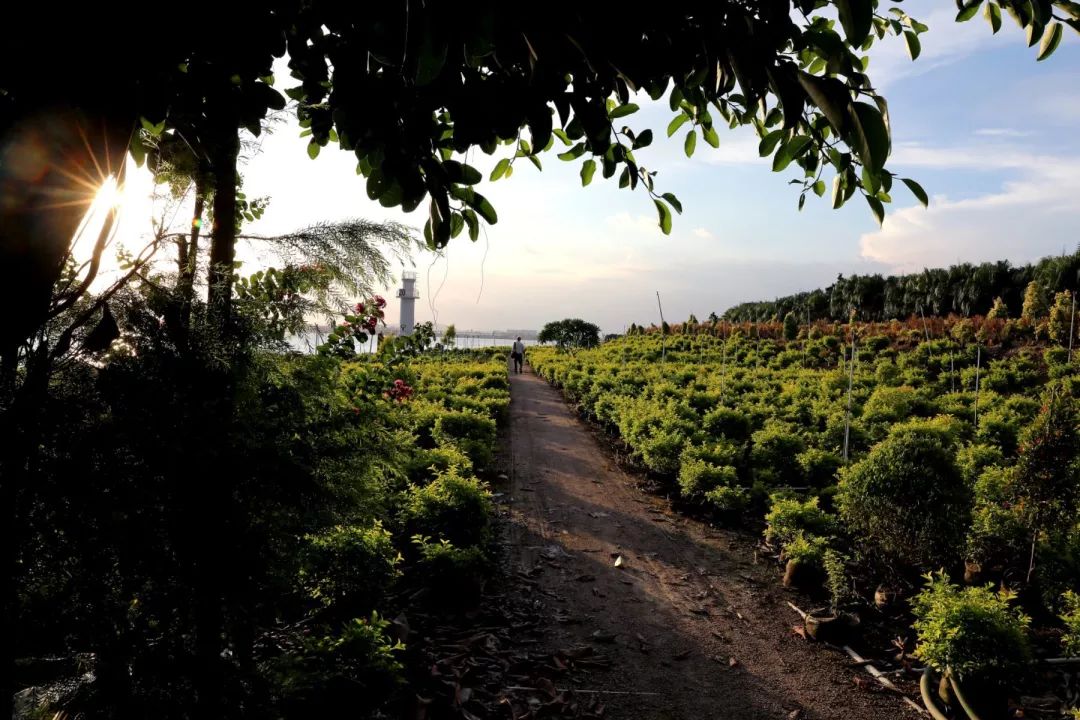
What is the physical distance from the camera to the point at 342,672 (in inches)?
125

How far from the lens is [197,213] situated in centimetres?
301

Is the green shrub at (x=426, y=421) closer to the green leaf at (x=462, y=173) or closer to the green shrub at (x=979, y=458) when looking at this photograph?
the green shrub at (x=979, y=458)

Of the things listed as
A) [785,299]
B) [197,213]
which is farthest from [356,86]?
[785,299]

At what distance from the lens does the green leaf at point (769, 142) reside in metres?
1.81

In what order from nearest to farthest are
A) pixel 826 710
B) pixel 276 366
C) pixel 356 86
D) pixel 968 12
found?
pixel 356 86, pixel 968 12, pixel 276 366, pixel 826 710

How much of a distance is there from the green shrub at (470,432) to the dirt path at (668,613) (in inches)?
29.0

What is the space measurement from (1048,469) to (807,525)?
2.19 m

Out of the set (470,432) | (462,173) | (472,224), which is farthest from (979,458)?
(462,173)

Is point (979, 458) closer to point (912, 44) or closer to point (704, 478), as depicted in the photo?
point (704, 478)

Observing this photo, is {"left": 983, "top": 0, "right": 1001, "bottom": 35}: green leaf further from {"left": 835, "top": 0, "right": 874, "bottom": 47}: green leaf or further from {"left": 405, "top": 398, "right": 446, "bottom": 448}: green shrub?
{"left": 405, "top": 398, "right": 446, "bottom": 448}: green shrub

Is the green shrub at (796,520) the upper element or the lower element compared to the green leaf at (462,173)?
lower

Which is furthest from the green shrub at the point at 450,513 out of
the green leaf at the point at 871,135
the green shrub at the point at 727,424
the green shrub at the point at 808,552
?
the green shrub at the point at 727,424

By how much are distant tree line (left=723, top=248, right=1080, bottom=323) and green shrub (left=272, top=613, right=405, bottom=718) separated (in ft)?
74.5

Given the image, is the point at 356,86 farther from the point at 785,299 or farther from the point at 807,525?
the point at 785,299
